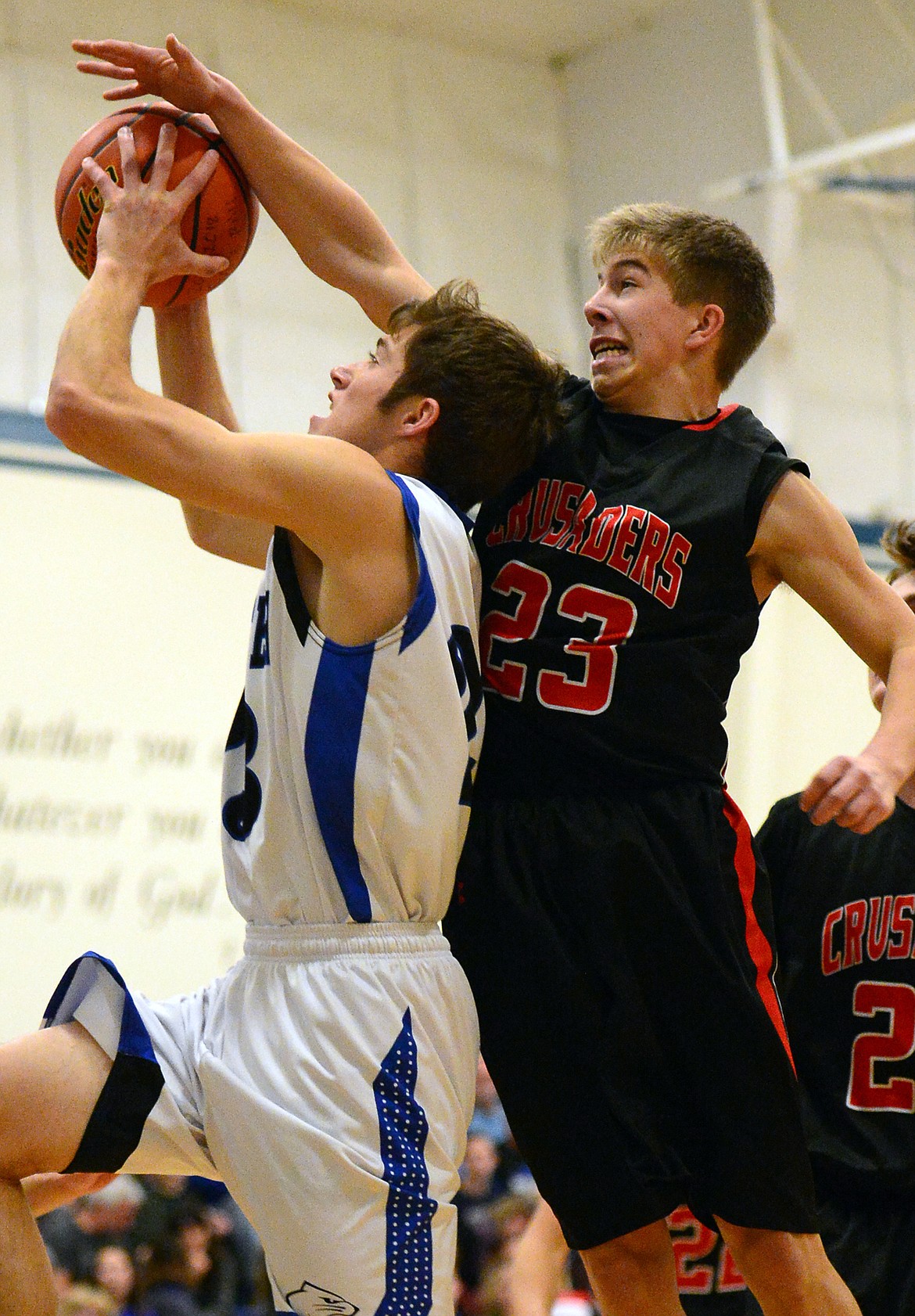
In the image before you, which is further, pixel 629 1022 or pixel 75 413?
pixel 629 1022

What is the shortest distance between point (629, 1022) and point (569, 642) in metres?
0.78

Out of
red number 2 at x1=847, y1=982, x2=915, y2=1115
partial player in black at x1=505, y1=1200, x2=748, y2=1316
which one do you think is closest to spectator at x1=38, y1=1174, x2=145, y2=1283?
partial player in black at x1=505, y1=1200, x2=748, y2=1316

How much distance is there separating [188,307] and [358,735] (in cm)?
132

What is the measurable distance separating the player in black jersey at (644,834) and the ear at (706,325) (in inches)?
1.0

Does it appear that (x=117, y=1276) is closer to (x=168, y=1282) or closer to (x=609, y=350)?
(x=168, y=1282)

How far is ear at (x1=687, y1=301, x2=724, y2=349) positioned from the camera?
348cm

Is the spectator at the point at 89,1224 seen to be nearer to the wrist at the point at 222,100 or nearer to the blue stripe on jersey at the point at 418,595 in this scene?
the blue stripe on jersey at the point at 418,595

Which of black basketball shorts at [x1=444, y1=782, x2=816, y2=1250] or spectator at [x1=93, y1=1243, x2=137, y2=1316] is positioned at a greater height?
black basketball shorts at [x1=444, y1=782, x2=816, y2=1250]

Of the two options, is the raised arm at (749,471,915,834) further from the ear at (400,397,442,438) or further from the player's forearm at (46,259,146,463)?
the player's forearm at (46,259,146,463)

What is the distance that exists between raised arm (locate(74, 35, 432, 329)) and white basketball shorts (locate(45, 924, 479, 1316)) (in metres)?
1.63

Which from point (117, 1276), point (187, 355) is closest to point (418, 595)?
point (187, 355)

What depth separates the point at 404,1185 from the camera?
2.86 m

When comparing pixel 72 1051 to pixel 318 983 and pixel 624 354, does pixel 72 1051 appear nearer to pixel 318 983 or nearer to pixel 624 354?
pixel 318 983

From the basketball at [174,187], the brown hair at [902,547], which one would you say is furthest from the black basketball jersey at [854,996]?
the basketball at [174,187]
